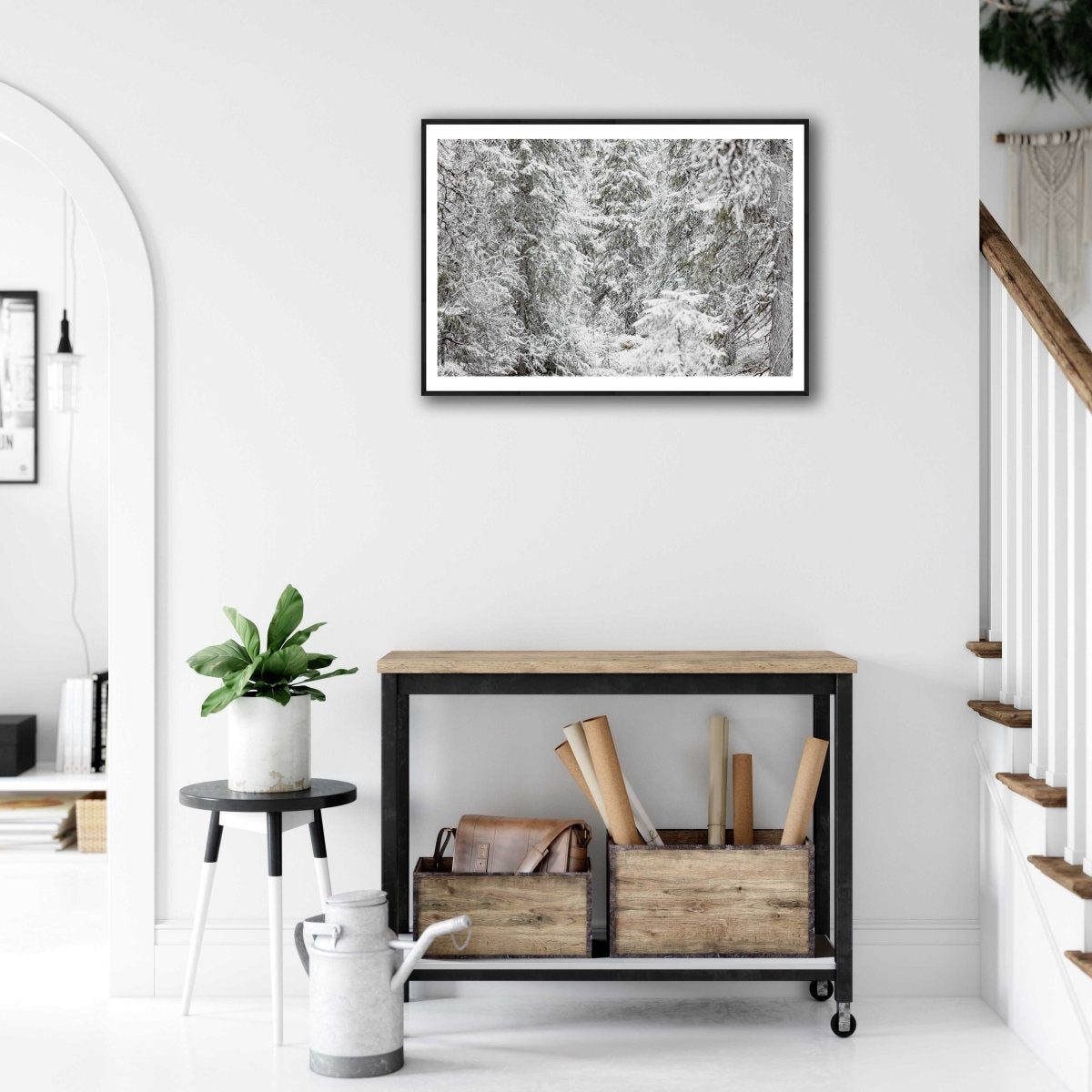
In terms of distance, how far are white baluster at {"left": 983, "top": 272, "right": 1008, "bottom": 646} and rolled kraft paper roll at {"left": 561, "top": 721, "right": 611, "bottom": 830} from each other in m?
0.93

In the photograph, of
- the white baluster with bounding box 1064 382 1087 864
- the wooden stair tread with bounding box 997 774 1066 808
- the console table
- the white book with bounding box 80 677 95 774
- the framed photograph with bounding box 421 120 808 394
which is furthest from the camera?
the white book with bounding box 80 677 95 774

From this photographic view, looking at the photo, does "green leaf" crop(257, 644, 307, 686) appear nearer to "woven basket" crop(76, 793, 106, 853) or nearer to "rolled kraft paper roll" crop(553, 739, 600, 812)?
"rolled kraft paper roll" crop(553, 739, 600, 812)

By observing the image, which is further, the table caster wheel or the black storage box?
the black storage box

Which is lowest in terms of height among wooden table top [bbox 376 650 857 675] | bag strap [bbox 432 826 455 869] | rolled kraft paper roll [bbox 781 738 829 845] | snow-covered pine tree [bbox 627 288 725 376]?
bag strap [bbox 432 826 455 869]

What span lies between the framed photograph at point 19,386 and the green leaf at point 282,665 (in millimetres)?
2402

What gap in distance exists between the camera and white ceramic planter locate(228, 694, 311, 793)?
7.86 ft

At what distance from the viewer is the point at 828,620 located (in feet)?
9.04

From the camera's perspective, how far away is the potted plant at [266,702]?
7.86ft

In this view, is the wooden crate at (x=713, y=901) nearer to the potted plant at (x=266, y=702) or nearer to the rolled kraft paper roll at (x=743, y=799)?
the rolled kraft paper roll at (x=743, y=799)

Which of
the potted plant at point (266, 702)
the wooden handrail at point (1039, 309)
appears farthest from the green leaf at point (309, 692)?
the wooden handrail at point (1039, 309)

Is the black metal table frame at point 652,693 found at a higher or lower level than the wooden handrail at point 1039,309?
lower

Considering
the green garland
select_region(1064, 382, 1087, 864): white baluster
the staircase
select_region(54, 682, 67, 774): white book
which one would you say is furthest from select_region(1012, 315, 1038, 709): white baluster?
select_region(54, 682, 67, 774): white book

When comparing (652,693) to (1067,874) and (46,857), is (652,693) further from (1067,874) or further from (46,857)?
(46,857)

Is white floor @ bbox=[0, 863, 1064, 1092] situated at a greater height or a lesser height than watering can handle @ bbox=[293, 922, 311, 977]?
lesser
